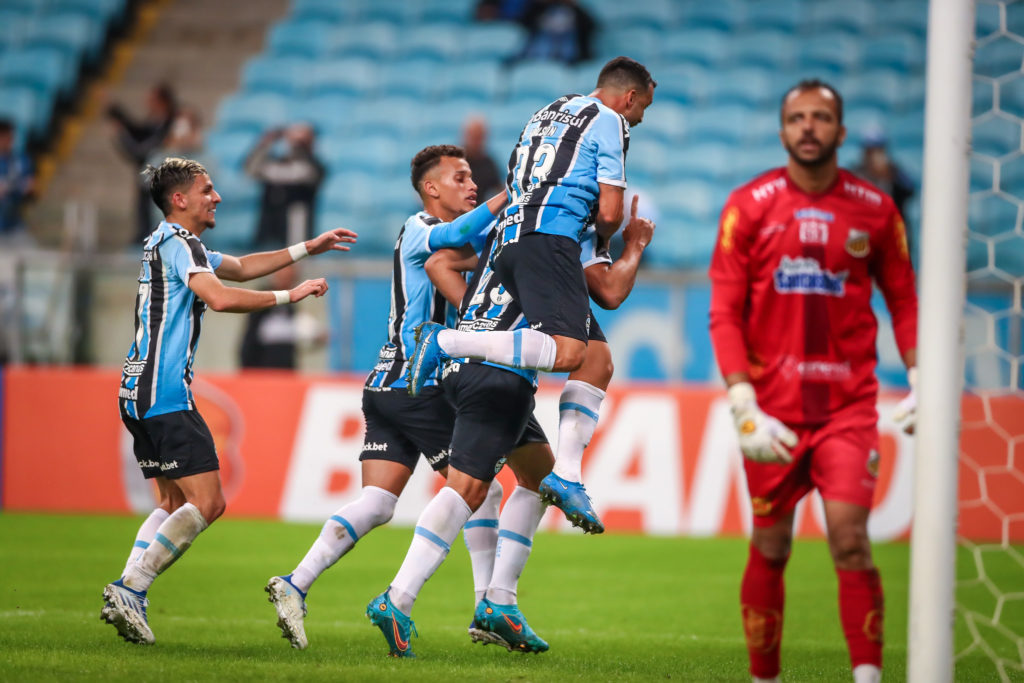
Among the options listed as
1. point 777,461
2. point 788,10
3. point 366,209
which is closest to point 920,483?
point 777,461

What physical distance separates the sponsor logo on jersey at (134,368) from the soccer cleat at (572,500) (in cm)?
187

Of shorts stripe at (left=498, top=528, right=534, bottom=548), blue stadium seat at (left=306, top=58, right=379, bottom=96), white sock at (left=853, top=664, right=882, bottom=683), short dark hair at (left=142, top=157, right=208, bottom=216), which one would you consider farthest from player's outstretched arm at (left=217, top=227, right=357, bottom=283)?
blue stadium seat at (left=306, top=58, right=379, bottom=96)

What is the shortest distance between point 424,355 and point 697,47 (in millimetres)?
12054

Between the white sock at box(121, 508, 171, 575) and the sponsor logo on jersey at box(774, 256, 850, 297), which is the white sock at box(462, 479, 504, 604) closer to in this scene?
the white sock at box(121, 508, 171, 575)

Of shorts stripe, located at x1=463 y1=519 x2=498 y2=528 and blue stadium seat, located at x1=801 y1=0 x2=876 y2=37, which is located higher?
blue stadium seat, located at x1=801 y1=0 x2=876 y2=37

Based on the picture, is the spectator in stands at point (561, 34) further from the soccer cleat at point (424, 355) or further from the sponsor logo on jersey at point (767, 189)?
the sponsor logo on jersey at point (767, 189)

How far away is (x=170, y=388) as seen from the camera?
5.67 m

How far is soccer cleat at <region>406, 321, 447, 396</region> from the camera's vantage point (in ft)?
Result: 18.4

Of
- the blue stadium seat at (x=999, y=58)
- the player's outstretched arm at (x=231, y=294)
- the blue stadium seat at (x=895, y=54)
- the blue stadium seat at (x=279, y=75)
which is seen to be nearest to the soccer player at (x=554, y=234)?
the player's outstretched arm at (x=231, y=294)

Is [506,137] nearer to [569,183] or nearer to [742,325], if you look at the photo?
[569,183]

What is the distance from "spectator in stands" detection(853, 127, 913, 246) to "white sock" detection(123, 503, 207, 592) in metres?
8.83

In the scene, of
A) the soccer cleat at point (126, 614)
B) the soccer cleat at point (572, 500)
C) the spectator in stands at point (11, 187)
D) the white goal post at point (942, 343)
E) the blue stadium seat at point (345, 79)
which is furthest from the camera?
the blue stadium seat at point (345, 79)

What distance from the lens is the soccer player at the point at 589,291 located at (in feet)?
18.2

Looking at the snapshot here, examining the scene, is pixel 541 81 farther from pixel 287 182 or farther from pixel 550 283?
pixel 550 283
